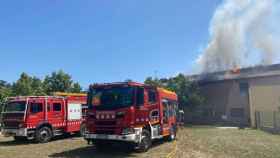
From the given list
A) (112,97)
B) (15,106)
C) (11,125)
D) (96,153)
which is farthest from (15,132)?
(112,97)

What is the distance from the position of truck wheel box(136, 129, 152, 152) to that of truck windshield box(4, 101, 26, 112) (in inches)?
299

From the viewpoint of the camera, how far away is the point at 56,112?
17781 mm

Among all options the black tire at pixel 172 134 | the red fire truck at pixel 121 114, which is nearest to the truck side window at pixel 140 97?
the red fire truck at pixel 121 114

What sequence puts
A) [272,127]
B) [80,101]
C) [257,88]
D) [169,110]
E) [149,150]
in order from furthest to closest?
1. [257,88]
2. [272,127]
3. [80,101]
4. [169,110]
5. [149,150]

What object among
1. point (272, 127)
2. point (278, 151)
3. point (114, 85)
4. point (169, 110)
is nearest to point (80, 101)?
point (169, 110)

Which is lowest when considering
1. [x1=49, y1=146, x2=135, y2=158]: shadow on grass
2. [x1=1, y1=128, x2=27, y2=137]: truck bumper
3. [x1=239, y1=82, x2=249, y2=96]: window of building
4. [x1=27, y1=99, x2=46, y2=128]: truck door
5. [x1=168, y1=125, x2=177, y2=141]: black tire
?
[x1=49, y1=146, x2=135, y2=158]: shadow on grass

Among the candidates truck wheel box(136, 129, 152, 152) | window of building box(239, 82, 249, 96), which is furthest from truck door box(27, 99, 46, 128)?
window of building box(239, 82, 249, 96)

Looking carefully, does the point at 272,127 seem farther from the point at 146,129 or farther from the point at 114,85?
the point at 114,85

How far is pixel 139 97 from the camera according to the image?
40.3ft

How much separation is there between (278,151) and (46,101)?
13066 mm

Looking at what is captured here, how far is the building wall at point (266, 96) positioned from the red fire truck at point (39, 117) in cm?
2198

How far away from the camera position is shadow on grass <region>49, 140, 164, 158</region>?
11.8 m

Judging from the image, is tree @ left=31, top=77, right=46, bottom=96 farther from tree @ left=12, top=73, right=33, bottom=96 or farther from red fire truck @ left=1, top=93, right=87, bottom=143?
red fire truck @ left=1, top=93, right=87, bottom=143

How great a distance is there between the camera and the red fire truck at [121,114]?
11.8m
